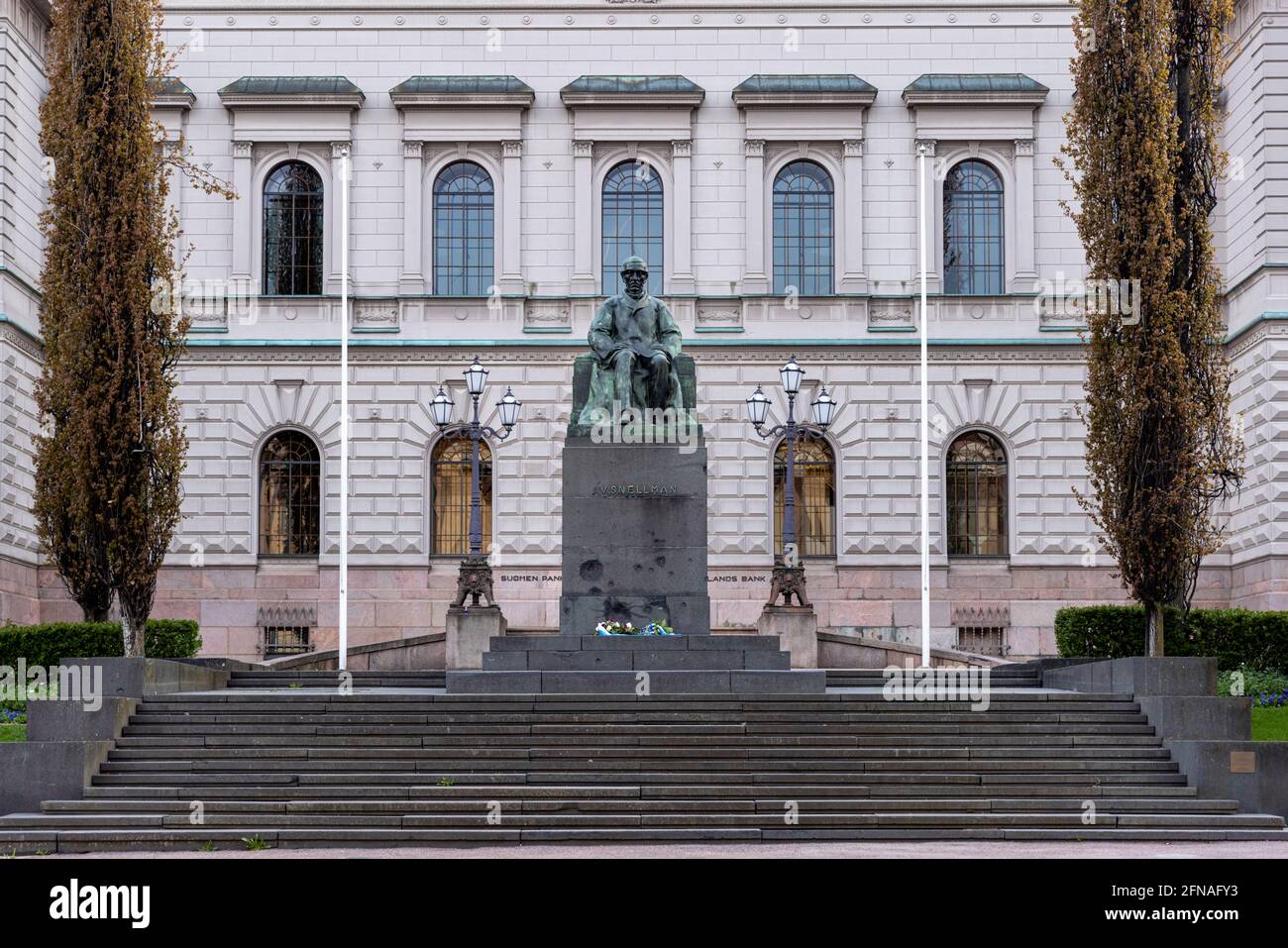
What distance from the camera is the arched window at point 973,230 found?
4212cm

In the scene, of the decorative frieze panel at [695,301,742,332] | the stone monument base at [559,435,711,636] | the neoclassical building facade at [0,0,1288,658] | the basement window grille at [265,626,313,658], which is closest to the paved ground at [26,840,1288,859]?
the stone monument base at [559,435,711,636]

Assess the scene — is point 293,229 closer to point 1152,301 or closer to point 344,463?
point 344,463

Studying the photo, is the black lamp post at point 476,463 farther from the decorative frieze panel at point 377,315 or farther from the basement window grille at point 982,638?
the basement window grille at point 982,638

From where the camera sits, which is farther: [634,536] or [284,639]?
[284,639]

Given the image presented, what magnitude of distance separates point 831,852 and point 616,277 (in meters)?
26.1

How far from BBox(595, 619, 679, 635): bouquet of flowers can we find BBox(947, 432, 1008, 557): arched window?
1641 centimetres

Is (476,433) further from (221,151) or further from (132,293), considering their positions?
(221,151)

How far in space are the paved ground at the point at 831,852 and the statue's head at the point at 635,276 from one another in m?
11.0

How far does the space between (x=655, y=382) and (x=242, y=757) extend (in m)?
8.75

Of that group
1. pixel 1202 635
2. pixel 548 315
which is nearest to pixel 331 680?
pixel 1202 635

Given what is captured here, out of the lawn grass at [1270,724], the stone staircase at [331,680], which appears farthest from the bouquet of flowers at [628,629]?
the lawn grass at [1270,724]

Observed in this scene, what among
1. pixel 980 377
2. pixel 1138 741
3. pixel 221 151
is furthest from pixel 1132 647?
pixel 221 151

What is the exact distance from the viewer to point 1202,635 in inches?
1219

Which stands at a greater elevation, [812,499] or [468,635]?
[812,499]
